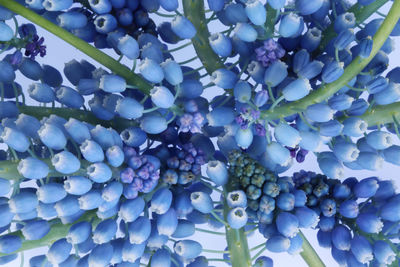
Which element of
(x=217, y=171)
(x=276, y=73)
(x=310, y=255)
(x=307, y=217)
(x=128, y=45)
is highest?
(x=128, y=45)

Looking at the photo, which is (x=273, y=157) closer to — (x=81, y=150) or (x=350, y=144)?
(x=350, y=144)

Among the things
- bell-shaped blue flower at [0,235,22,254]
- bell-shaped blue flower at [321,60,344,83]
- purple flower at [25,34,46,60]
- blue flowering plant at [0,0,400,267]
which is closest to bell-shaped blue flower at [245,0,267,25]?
blue flowering plant at [0,0,400,267]

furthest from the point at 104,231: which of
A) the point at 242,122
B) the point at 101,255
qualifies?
the point at 242,122

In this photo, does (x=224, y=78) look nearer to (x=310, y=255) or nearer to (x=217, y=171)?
(x=217, y=171)

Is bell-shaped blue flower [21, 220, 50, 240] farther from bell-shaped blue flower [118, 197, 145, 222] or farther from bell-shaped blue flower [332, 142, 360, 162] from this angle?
bell-shaped blue flower [332, 142, 360, 162]

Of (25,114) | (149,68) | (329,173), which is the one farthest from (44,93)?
(329,173)

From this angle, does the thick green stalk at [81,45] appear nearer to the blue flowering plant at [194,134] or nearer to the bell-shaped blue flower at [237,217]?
the blue flowering plant at [194,134]
